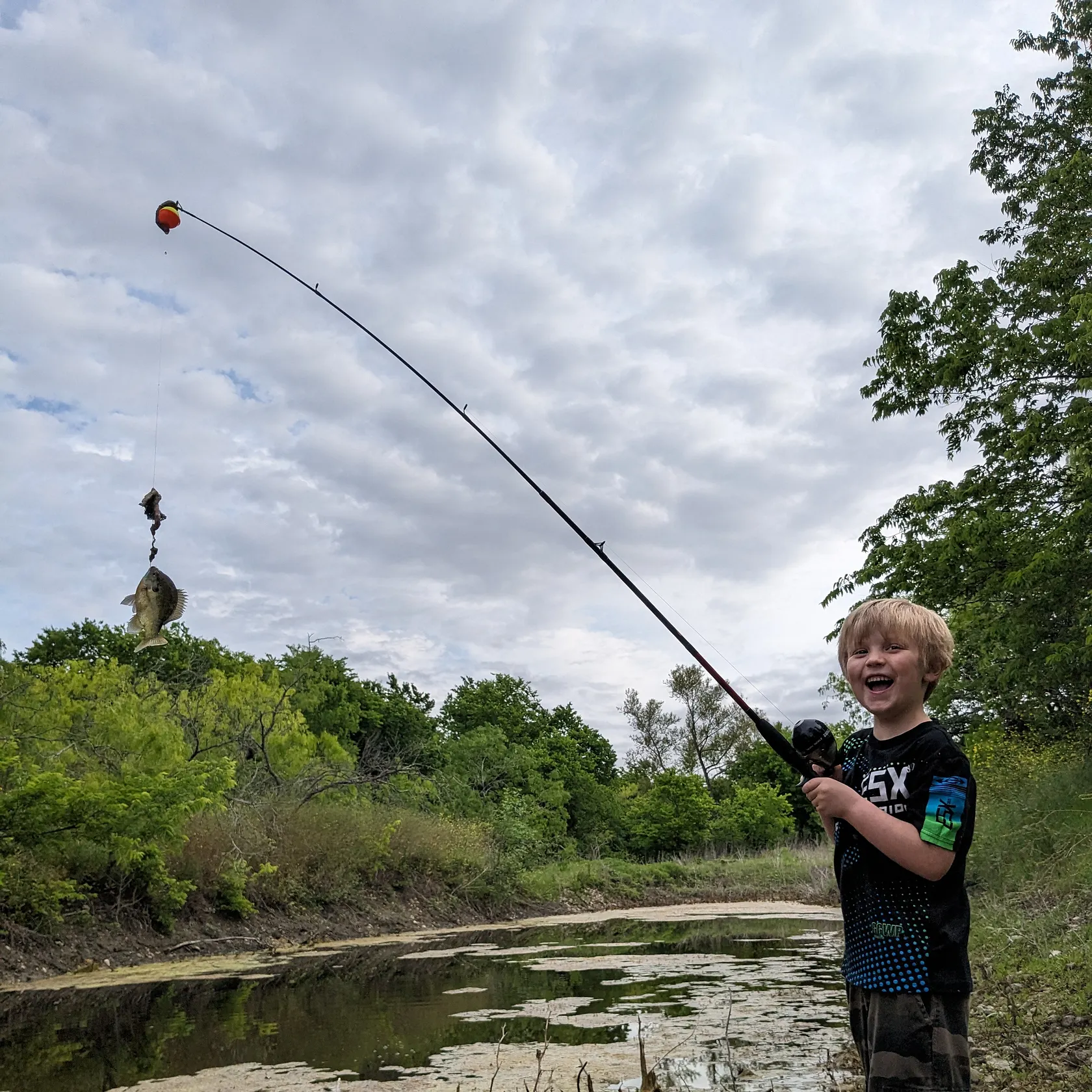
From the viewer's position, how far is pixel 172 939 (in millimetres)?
14227

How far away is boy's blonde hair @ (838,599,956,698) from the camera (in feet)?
8.13

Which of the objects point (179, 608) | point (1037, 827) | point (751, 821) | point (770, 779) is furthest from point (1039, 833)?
point (770, 779)

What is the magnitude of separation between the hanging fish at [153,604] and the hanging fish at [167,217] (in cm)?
232

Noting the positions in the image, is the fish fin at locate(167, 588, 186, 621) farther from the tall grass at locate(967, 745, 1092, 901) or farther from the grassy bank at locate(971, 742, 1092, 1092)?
the tall grass at locate(967, 745, 1092, 901)

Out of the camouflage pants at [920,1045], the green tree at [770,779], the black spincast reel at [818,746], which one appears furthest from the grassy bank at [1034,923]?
the green tree at [770,779]

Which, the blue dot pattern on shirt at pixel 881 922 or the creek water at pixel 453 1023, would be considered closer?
the blue dot pattern on shirt at pixel 881 922

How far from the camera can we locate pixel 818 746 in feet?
8.87

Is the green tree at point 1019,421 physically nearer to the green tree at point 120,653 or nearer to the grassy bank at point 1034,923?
the grassy bank at point 1034,923

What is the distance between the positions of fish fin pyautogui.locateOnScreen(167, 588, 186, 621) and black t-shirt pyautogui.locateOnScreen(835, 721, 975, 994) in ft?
18.7

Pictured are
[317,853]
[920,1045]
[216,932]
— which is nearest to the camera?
[920,1045]

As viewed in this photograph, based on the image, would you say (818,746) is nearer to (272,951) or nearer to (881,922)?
(881,922)

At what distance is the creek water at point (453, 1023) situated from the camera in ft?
20.1

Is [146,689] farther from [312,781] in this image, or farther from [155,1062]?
[155,1062]

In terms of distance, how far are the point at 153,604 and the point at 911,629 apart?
19.3 ft
